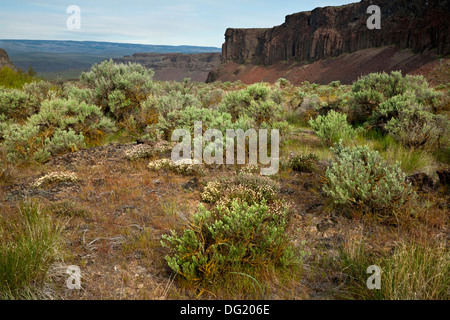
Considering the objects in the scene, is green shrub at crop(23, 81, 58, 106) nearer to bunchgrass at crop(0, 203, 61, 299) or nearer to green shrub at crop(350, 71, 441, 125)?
bunchgrass at crop(0, 203, 61, 299)

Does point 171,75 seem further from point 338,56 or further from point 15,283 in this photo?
point 15,283

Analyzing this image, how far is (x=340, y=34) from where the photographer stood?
86.8 m

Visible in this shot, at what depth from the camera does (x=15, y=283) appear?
7.95ft

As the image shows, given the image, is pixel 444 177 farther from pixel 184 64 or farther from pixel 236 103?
pixel 184 64

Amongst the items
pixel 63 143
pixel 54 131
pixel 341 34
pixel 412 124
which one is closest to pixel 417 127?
pixel 412 124

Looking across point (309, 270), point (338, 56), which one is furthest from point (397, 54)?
point (309, 270)

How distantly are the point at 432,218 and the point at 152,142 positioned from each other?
584cm

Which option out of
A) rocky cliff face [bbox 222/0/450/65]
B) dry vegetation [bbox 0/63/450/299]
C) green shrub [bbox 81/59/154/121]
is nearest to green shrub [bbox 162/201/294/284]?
dry vegetation [bbox 0/63/450/299]

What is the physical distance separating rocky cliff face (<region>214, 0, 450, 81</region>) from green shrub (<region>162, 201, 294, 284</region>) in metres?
62.9

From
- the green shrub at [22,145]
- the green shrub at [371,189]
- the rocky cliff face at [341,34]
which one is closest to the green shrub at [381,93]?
the green shrub at [371,189]

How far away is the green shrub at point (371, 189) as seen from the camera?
3.72 meters

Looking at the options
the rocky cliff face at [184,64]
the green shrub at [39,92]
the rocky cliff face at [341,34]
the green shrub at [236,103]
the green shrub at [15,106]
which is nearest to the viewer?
the green shrub at [236,103]
